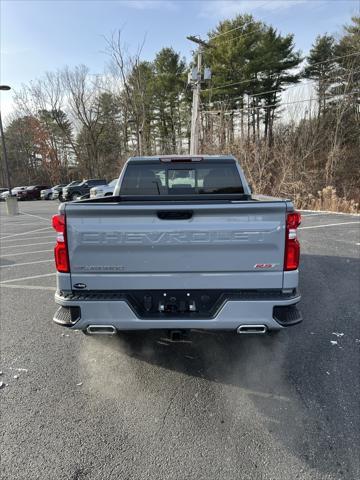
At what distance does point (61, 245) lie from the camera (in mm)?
2396

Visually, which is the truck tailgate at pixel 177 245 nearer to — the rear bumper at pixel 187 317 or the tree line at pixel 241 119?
the rear bumper at pixel 187 317

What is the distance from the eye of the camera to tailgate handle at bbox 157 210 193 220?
2.32m

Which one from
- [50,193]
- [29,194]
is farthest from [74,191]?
[29,194]

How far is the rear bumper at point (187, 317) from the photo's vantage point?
2381 millimetres

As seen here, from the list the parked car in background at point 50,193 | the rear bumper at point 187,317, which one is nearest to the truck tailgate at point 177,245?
the rear bumper at point 187,317

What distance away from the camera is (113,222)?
7.58ft

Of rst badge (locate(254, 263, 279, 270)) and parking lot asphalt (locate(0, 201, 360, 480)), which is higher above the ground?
rst badge (locate(254, 263, 279, 270))

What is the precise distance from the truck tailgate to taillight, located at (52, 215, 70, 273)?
0.14ft

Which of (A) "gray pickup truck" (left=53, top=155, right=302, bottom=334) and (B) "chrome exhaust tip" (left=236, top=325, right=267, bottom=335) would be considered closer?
(A) "gray pickup truck" (left=53, top=155, right=302, bottom=334)

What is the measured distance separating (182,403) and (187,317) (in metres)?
0.73

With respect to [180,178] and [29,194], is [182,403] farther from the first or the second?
[29,194]

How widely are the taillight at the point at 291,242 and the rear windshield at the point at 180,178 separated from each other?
1853 mm

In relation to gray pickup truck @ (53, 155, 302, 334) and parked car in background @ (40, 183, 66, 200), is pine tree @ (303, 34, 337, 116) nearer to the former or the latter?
gray pickup truck @ (53, 155, 302, 334)

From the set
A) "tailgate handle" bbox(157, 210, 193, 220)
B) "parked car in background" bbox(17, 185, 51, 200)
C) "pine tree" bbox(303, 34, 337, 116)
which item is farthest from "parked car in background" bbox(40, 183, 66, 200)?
"tailgate handle" bbox(157, 210, 193, 220)
